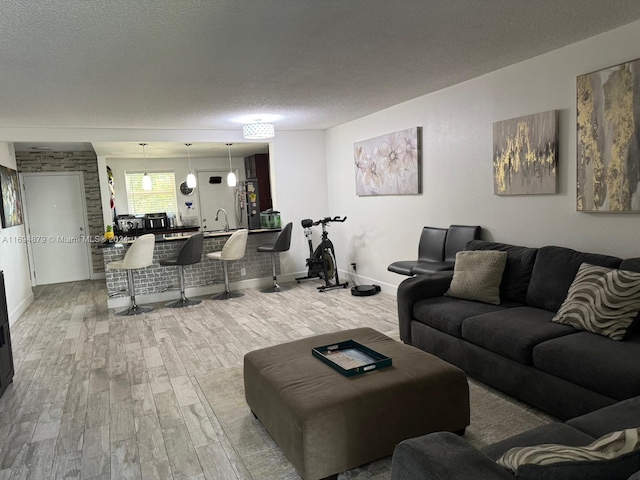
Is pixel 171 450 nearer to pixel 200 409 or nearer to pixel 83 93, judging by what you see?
pixel 200 409

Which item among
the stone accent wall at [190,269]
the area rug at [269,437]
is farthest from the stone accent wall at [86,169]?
the area rug at [269,437]

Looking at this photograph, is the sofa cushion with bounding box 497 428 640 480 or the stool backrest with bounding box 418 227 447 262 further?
the stool backrest with bounding box 418 227 447 262

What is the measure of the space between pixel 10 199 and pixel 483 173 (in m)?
6.01

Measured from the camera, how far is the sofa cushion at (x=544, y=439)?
154cm

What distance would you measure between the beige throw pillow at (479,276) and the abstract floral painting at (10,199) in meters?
5.45

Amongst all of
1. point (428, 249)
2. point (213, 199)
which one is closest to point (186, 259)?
point (428, 249)

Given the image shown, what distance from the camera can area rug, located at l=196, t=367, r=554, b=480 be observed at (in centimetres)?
227

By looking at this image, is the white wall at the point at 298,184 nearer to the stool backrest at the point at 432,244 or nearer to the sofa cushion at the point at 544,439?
the stool backrest at the point at 432,244

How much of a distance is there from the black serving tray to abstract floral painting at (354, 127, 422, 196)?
2.85 metres

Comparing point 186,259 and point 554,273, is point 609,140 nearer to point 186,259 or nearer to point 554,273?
point 554,273

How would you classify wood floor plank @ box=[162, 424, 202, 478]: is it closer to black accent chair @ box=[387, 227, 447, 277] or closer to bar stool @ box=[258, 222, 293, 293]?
black accent chair @ box=[387, 227, 447, 277]

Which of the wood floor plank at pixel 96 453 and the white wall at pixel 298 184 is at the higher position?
the white wall at pixel 298 184

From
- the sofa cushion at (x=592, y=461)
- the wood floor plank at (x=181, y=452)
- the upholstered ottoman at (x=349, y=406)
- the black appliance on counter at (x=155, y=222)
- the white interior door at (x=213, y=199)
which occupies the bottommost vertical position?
the wood floor plank at (x=181, y=452)

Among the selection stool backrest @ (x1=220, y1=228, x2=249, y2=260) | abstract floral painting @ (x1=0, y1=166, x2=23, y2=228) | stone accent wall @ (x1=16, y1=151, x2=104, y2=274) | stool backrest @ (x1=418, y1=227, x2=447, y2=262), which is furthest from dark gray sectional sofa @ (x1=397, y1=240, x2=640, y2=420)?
stone accent wall @ (x1=16, y1=151, x2=104, y2=274)
